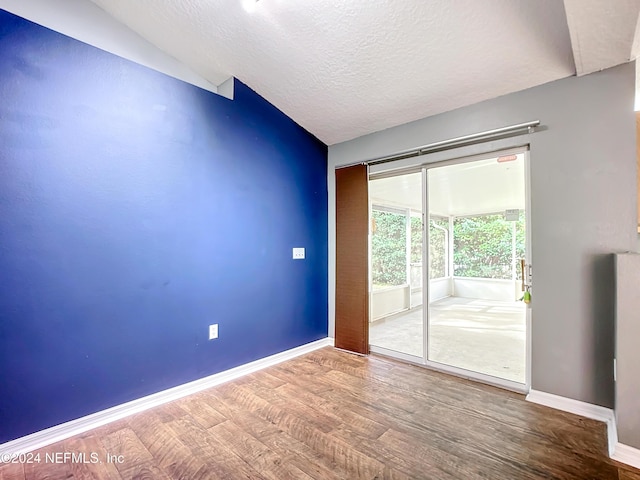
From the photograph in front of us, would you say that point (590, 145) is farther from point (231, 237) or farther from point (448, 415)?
point (231, 237)

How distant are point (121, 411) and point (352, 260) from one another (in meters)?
2.49

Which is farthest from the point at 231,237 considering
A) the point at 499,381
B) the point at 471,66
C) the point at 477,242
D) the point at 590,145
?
the point at 477,242

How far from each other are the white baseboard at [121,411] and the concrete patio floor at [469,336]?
1577 mm

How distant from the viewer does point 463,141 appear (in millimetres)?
2758

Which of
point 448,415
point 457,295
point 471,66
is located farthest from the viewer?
point 457,295

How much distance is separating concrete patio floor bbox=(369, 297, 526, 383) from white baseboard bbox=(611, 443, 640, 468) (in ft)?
2.98

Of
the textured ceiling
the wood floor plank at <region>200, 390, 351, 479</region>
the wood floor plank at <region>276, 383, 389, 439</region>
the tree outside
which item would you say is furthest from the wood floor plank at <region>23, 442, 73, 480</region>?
the textured ceiling

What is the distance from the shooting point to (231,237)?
286cm

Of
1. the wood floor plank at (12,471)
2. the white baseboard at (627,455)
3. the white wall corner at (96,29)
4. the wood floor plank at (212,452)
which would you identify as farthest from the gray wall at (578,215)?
the wood floor plank at (12,471)

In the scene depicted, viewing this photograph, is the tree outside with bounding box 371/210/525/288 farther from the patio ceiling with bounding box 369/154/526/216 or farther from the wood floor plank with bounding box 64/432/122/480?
the wood floor plank with bounding box 64/432/122/480

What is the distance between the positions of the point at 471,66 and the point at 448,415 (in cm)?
257

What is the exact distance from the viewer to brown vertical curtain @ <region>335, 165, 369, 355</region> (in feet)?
11.3

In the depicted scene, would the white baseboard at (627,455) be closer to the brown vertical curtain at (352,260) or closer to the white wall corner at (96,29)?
the brown vertical curtain at (352,260)

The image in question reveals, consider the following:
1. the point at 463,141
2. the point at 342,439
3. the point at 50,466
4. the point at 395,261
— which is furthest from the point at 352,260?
the point at 50,466
